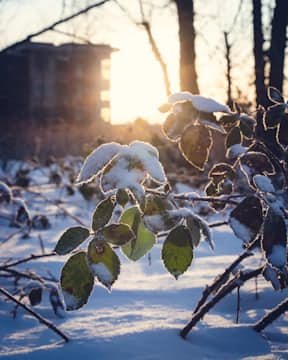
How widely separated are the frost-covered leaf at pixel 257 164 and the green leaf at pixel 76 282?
17.4 inches

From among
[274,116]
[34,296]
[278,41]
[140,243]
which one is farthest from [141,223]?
[278,41]

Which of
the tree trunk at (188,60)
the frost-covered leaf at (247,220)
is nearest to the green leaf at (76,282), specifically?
the frost-covered leaf at (247,220)

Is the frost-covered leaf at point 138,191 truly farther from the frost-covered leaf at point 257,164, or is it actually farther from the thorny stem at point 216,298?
the thorny stem at point 216,298

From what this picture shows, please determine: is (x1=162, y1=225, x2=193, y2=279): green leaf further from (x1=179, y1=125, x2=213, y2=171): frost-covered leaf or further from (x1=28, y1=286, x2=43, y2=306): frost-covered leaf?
(x1=28, y1=286, x2=43, y2=306): frost-covered leaf

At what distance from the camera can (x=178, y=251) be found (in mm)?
699

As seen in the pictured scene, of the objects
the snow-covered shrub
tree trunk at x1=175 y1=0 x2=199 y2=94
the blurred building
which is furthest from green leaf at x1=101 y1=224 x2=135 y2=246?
the blurred building

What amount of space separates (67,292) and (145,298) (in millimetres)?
1103

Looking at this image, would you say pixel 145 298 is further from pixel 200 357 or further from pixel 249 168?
pixel 249 168

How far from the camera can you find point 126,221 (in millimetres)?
736

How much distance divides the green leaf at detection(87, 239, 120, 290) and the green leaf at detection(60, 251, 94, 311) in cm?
2

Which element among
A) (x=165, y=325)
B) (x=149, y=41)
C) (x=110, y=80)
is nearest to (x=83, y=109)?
(x=110, y=80)

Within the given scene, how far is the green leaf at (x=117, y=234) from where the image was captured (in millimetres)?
677

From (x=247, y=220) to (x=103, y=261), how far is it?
22 cm

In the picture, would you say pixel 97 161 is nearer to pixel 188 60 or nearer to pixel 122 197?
pixel 122 197
